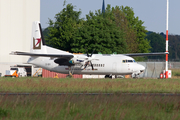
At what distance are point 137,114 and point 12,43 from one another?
58.8 m

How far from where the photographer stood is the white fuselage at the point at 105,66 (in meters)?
37.1

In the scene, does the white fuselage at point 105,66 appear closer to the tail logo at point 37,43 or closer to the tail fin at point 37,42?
the tail fin at point 37,42

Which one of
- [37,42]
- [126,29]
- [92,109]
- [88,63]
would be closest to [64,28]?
[126,29]

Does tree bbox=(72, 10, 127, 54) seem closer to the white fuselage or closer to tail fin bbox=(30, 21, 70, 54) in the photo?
tail fin bbox=(30, 21, 70, 54)

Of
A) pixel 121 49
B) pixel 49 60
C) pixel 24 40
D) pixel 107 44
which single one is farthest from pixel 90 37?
pixel 49 60

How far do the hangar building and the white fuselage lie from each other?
976 inches

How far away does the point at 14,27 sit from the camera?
2633 inches

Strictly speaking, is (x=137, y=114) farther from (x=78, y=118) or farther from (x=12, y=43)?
(x=12, y=43)

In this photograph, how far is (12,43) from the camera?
66250mm

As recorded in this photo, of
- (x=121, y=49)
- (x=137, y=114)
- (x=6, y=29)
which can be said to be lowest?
(x=137, y=114)

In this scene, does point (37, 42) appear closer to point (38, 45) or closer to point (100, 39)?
point (38, 45)

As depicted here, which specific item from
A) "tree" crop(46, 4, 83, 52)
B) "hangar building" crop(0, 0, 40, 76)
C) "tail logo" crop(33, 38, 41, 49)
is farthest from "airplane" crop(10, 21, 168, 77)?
"tree" crop(46, 4, 83, 52)

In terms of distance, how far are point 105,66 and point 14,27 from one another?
3616cm

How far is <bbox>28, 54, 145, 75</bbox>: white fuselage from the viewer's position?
122 feet
